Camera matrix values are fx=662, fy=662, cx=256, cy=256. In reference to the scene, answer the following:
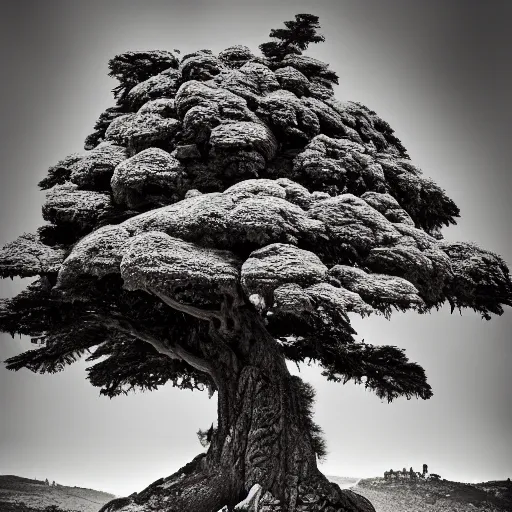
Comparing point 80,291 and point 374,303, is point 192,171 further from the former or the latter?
point 374,303

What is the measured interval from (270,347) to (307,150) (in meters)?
3.45

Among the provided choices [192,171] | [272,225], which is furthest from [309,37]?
[272,225]

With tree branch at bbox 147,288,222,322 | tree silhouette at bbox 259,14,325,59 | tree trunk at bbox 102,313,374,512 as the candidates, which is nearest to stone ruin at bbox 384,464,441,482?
tree trunk at bbox 102,313,374,512

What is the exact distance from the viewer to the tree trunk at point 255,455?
10414 mm

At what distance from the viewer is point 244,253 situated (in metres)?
9.98

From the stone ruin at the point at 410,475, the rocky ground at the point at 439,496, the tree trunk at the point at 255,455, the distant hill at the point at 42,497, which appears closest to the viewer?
the tree trunk at the point at 255,455

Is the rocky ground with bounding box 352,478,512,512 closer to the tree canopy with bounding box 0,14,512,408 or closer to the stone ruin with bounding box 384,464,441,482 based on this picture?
the stone ruin with bounding box 384,464,441,482

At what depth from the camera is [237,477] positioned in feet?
35.3

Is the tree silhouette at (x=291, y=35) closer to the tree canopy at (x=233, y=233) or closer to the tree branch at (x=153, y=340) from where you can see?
the tree canopy at (x=233, y=233)

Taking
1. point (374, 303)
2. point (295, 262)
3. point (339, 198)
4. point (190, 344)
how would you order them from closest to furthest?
point (295, 262) < point (374, 303) < point (339, 198) < point (190, 344)

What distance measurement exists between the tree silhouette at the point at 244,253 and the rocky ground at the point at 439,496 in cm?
370

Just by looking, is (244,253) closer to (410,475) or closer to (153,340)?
(153,340)

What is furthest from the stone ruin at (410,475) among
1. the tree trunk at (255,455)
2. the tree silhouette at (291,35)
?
the tree silhouette at (291,35)

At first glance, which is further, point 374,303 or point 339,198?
point 339,198
